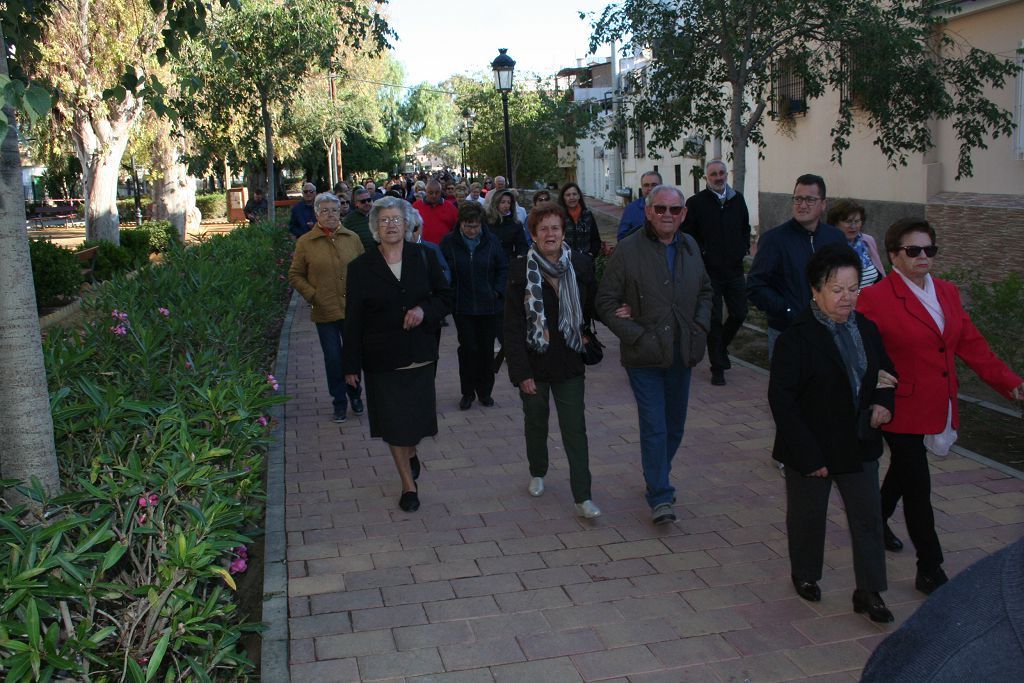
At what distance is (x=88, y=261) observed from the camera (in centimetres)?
1880

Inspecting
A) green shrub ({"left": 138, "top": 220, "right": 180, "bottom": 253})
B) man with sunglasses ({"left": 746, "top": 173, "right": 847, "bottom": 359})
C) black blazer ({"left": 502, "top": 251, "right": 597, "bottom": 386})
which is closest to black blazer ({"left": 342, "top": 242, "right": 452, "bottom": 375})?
black blazer ({"left": 502, "top": 251, "right": 597, "bottom": 386})

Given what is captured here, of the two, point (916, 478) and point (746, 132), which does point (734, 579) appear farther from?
point (746, 132)

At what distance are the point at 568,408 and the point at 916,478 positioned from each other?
6.43 feet

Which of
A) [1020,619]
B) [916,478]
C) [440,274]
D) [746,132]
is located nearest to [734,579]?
[916,478]

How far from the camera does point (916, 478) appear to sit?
4.81m

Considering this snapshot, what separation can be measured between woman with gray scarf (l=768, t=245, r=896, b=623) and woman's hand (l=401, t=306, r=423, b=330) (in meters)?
2.35

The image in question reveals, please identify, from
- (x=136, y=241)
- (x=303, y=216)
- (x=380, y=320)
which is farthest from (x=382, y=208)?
(x=136, y=241)

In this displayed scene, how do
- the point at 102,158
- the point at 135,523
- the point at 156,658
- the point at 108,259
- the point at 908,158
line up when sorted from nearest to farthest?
1. the point at 156,658
2. the point at 135,523
3. the point at 908,158
4. the point at 108,259
5. the point at 102,158

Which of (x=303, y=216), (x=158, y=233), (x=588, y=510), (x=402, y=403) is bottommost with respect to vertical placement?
(x=588, y=510)

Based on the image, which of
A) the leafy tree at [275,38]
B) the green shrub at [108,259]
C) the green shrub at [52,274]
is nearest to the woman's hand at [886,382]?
the green shrub at [52,274]

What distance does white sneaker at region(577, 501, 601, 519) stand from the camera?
234 inches

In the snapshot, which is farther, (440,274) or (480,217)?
(480,217)

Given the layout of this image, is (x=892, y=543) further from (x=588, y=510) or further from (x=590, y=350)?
(x=590, y=350)

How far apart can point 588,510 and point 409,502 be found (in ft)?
3.58
